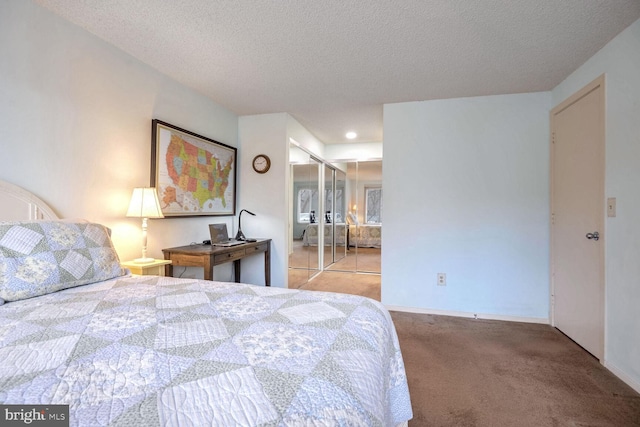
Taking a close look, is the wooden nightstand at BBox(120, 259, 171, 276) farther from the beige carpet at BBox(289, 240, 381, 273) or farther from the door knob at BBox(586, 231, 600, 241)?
the door knob at BBox(586, 231, 600, 241)

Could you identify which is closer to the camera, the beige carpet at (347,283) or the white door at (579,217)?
the white door at (579,217)

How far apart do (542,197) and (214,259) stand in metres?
3.23

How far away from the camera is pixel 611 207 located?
208 centimetres

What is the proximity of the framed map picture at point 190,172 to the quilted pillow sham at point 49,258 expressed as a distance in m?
1.05

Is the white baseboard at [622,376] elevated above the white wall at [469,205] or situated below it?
below

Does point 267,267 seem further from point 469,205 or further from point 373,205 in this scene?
point 373,205

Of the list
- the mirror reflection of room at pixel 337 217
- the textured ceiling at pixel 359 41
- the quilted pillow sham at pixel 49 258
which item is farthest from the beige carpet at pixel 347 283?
the quilted pillow sham at pixel 49 258

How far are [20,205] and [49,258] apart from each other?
22.2 inches

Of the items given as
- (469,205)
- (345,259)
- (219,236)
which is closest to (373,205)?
(345,259)

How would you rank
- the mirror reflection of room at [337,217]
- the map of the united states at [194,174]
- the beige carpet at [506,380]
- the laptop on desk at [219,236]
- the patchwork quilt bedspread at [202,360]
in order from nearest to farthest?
1. the patchwork quilt bedspread at [202,360]
2. the beige carpet at [506,380]
3. the map of the united states at [194,174]
4. the laptop on desk at [219,236]
5. the mirror reflection of room at [337,217]

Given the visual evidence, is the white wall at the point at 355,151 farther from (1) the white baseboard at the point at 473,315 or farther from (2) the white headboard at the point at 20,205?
(2) the white headboard at the point at 20,205

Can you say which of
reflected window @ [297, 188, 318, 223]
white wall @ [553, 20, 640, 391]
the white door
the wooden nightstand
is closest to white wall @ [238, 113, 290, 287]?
reflected window @ [297, 188, 318, 223]

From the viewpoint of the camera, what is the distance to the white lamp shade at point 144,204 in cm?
228

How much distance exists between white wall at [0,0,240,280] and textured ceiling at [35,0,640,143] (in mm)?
155
